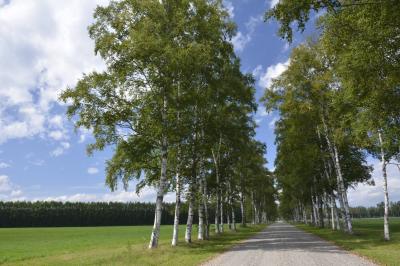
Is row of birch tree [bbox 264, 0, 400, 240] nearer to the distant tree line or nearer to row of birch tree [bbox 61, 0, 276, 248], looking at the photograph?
row of birch tree [bbox 61, 0, 276, 248]

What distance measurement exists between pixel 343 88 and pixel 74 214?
129124 millimetres

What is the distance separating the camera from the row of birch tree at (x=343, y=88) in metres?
12.9

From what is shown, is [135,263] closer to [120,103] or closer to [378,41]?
[120,103]

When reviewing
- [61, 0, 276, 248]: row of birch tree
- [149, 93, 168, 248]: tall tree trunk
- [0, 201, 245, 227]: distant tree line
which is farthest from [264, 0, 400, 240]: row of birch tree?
[0, 201, 245, 227]: distant tree line

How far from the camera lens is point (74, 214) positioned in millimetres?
137750

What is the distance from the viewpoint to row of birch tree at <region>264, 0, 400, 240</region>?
12938 millimetres

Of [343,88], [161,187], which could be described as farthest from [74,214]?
[343,88]

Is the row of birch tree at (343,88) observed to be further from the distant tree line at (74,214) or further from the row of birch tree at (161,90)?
the distant tree line at (74,214)

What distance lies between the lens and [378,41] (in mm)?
15516

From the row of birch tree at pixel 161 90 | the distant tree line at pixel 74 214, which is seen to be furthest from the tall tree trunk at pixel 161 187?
the distant tree line at pixel 74 214

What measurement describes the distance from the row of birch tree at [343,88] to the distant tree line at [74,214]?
3665 inches

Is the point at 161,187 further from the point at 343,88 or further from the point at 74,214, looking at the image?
the point at 74,214

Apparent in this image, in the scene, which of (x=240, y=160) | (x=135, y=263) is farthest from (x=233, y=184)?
(x=135, y=263)

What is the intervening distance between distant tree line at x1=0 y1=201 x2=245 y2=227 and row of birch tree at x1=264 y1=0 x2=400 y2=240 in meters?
93.1
